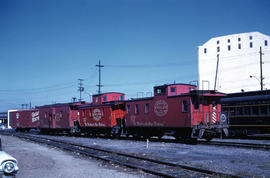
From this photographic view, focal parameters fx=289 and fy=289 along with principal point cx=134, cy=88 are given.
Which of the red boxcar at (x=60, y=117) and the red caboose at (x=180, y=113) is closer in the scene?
the red caboose at (x=180, y=113)

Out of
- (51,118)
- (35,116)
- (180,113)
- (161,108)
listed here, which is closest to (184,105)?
(180,113)

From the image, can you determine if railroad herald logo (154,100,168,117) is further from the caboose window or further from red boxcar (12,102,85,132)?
red boxcar (12,102,85,132)

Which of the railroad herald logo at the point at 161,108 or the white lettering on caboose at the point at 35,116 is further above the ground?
the railroad herald logo at the point at 161,108

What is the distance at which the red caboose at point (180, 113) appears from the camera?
765 inches

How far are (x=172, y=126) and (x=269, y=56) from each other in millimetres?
51221

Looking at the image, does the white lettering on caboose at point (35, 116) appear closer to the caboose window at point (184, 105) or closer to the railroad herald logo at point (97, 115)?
the railroad herald logo at point (97, 115)

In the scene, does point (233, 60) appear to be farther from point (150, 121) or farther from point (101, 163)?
point (101, 163)

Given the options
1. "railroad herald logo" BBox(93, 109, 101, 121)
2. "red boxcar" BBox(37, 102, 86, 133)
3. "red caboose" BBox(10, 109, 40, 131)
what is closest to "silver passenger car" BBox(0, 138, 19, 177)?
"railroad herald logo" BBox(93, 109, 101, 121)

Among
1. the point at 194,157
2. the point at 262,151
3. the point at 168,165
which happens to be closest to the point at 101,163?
the point at 168,165

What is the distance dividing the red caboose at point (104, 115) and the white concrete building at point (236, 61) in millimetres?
38058

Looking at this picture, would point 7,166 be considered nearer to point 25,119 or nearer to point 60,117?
point 60,117

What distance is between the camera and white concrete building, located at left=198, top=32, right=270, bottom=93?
208ft

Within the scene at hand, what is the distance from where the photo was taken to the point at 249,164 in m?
11.4

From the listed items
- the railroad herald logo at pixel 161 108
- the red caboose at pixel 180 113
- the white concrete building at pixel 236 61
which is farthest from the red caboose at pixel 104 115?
the white concrete building at pixel 236 61
